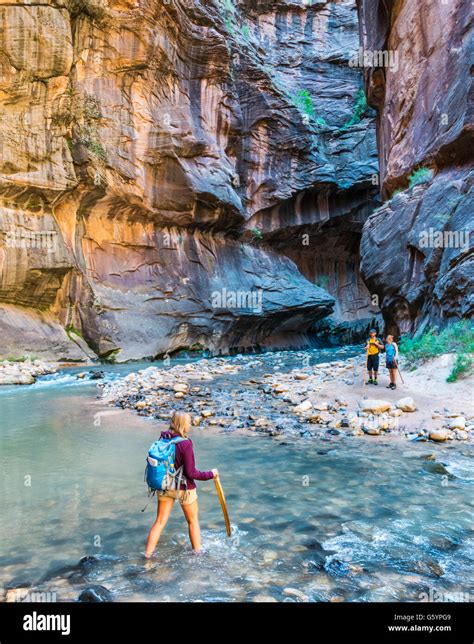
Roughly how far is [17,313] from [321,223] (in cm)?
2624

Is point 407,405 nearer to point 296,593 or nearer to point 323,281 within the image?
point 296,593

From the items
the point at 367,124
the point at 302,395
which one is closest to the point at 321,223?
the point at 367,124

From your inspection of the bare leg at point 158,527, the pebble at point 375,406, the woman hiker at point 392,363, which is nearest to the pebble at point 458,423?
the pebble at point 375,406

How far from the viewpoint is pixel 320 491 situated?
5375 mm

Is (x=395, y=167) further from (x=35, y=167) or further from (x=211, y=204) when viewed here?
(x=35, y=167)

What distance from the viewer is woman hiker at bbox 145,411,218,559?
3.71 m

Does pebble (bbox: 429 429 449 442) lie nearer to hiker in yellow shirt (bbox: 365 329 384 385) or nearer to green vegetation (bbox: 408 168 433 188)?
hiker in yellow shirt (bbox: 365 329 384 385)

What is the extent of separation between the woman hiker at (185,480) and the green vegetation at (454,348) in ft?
26.5

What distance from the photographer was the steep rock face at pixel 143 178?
21688 millimetres

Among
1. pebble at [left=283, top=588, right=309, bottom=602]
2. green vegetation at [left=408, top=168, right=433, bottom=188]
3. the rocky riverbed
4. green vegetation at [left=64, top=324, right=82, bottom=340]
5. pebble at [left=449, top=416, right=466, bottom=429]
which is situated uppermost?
green vegetation at [left=408, top=168, right=433, bottom=188]

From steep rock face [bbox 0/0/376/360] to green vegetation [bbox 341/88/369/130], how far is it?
5.42m

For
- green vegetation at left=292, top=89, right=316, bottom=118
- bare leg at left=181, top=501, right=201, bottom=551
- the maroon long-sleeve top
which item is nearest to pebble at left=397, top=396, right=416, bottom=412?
bare leg at left=181, top=501, right=201, bottom=551

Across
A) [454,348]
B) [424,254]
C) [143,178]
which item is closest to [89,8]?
[143,178]

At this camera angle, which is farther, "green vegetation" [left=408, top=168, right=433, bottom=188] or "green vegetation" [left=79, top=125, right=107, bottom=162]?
"green vegetation" [left=79, top=125, right=107, bottom=162]
